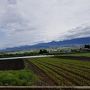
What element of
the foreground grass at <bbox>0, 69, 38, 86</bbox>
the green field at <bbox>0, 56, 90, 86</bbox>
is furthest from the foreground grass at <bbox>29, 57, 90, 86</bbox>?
the foreground grass at <bbox>0, 69, 38, 86</bbox>

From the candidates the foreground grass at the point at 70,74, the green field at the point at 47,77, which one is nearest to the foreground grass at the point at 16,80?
the green field at the point at 47,77

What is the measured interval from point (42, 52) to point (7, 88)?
14137cm

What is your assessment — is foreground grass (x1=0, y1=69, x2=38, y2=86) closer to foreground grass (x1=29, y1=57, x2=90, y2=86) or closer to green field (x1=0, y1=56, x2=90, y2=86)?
green field (x1=0, y1=56, x2=90, y2=86)

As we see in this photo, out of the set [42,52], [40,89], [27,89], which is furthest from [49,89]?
[42,52]

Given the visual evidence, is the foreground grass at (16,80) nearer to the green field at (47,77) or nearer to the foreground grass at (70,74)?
the green field at (47,77)

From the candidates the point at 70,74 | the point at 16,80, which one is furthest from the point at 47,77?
the point at 16,80

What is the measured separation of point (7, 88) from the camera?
5.80 m

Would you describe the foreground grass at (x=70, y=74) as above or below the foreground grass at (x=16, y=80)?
below

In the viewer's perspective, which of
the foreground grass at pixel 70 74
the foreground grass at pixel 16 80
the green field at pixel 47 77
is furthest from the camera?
the foreground grass at pixel 70 74

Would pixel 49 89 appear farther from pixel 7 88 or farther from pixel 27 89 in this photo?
pixel 7 88

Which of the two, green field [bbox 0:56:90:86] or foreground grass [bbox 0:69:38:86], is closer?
foreground grass [bbox 0:69:38:86]

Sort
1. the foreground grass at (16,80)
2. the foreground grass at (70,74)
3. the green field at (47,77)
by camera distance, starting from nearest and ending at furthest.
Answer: the foreground grass at (16,80) < the green field at (47,77) < the foreground grass at (70,74)

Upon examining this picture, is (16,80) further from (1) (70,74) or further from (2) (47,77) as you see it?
(1) (70,74)

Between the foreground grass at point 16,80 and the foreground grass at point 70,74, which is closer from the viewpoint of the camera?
the foreground grass at point 16,80
